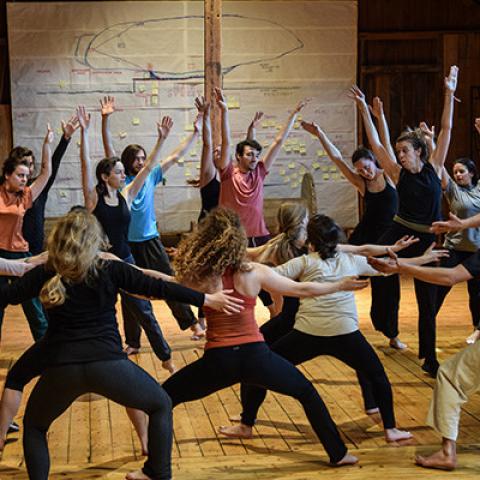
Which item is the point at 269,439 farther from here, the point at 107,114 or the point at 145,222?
the point at 107,114

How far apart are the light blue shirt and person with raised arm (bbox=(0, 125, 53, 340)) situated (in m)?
0.71

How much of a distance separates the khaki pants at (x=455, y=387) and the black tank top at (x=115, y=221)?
8.10 feet

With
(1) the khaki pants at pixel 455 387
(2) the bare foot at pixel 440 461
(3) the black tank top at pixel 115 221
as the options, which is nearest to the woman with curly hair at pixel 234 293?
(1) the khaki pants at pixel 455 387

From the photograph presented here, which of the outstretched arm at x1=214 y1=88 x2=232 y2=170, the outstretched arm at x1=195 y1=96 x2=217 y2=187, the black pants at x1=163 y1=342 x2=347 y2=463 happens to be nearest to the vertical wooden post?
the outstretched arm at x1=214 y1=88 x2=232 y2=170

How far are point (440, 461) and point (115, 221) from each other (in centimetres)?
260

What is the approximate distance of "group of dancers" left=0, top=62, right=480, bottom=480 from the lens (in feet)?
11.7

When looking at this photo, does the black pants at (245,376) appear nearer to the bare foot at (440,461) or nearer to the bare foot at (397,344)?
the bare foot at (440,461)

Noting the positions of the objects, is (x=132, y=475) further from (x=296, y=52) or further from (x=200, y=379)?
(x=296, y=52)

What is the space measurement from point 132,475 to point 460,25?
8.61 metres

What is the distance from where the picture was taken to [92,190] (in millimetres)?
5781

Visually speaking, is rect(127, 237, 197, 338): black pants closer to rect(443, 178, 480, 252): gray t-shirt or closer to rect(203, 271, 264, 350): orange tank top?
rect(443, 178, 480, 252): gray t-shirt

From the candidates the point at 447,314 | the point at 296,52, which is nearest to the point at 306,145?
the point at 296,52

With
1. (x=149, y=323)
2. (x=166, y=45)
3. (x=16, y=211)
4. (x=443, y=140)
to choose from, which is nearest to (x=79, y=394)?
(x=149, y=323)

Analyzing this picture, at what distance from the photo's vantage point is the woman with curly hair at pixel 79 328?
354 centimetres
